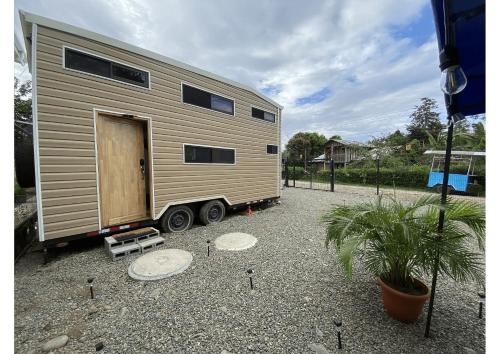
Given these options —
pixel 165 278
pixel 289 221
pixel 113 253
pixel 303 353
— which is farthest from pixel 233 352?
pixel 289 221

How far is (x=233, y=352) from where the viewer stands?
1.73 metres

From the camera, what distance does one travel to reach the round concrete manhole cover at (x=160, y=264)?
2.94m

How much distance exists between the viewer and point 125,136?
13.4 ft

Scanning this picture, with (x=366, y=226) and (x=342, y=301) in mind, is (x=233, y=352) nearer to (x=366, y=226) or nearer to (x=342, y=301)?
(x=342, y=301)

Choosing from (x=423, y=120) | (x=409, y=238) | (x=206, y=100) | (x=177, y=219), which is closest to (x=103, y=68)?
(x=206, y=100)

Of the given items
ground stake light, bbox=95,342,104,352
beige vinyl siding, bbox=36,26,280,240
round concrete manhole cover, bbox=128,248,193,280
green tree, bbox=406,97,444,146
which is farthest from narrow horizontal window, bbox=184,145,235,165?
green tree, bbox=406,97,444,146

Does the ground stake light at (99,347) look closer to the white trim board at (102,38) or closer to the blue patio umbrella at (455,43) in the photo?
the blue patio umbrella at (455,43)

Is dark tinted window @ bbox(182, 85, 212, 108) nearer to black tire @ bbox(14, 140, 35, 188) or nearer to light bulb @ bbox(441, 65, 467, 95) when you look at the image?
black tire @ bbox(14, 140, 35, 188)

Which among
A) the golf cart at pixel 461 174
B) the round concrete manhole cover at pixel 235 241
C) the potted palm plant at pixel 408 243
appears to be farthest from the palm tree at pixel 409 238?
the golf cart at pixel 461 174

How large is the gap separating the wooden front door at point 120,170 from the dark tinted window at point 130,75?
2.60 feet

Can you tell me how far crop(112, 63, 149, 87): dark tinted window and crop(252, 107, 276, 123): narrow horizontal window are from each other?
11.3 feet

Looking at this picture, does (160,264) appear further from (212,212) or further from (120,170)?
(212,212)

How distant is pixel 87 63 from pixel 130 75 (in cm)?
69

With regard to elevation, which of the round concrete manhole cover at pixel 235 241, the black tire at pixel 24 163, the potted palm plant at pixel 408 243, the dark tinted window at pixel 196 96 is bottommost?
the round concrete manhole cover at pixel 235 241
